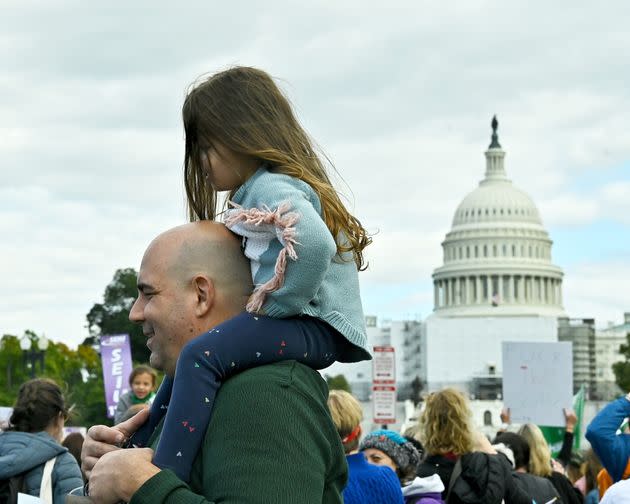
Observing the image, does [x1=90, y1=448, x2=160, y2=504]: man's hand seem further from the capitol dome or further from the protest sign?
the capitol dome

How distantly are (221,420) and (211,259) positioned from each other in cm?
40

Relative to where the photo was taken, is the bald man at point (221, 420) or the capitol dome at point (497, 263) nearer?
the bald man at point (221, 420)

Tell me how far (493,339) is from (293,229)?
13621cm

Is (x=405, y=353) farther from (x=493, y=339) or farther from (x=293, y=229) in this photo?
(x=293, y=229)

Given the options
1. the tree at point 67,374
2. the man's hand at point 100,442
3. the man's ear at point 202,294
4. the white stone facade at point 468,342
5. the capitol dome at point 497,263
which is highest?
the capitol dome at point 497,263

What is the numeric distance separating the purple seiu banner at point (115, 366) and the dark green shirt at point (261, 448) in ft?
70.4

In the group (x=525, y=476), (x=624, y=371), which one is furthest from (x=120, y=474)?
(x=624, y=371)

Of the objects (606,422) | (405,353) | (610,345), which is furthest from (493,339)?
(606,422)

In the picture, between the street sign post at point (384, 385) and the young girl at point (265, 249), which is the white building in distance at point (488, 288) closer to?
the street sign post at point (384, 385)

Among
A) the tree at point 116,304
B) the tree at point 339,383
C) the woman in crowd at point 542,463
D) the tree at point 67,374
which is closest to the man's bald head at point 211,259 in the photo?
Result: the woman in crowd at point 542,463

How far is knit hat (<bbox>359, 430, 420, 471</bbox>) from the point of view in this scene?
8.32 meters

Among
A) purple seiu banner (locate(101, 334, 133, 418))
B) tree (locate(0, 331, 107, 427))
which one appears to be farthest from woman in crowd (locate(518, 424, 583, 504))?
tree (locate(0, 331, 107, 427))

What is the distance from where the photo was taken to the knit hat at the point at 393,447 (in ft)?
27.3

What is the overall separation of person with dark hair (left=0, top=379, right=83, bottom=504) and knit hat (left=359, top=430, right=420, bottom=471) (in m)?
1.97
